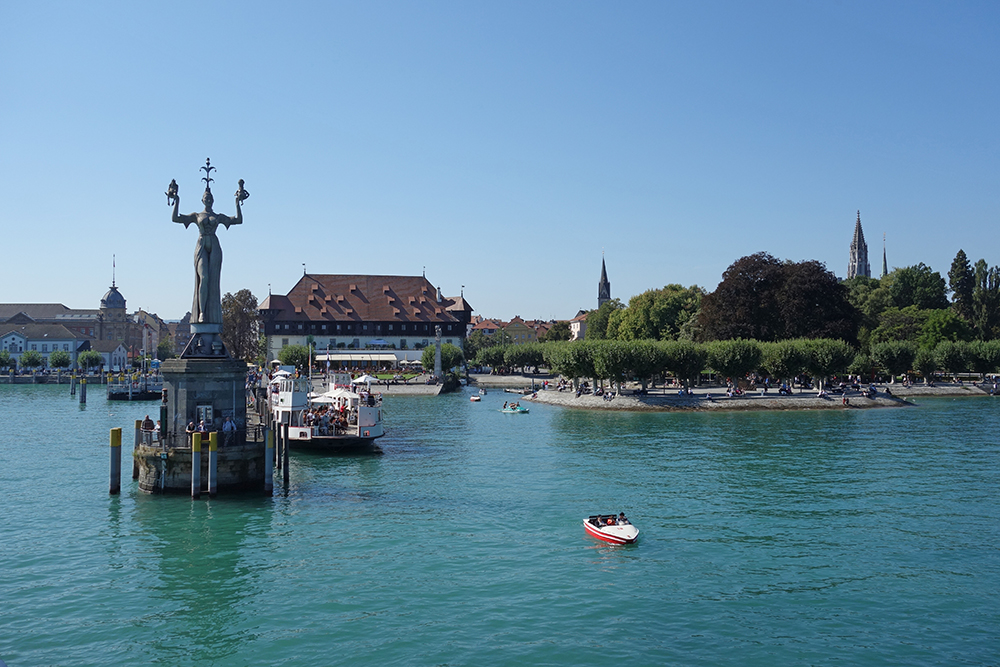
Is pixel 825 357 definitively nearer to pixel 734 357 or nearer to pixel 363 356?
pixel 734 357

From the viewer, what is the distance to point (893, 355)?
105438 millimetres

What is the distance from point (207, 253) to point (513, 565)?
63.0 feet

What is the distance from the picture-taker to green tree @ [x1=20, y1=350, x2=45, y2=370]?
158m

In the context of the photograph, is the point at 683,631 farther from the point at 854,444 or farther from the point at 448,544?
the point at 854,444

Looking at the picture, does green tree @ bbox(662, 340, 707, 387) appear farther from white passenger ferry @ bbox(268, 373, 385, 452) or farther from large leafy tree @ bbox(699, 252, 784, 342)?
white passenger ferry @ bbox(268, 373, 385, 452)

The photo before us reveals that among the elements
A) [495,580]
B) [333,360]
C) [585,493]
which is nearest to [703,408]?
[585,493]

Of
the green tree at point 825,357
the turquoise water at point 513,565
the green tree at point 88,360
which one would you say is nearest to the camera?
the turquoise water at point 513,565

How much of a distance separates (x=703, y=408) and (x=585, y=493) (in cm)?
4627

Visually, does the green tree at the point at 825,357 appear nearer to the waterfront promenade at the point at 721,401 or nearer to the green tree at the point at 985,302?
the waterfront promenade at the point at 721,401

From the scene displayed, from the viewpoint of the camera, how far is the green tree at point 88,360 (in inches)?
6214

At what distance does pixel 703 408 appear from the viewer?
79.2 metres

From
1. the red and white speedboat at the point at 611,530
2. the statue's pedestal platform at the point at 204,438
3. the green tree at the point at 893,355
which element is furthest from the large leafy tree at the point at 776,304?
the statue's pedestal platform at the point at 204,438

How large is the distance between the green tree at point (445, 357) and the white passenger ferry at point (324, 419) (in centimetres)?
7211

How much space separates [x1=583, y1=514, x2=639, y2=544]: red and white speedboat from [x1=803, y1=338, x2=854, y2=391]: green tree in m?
64.0
